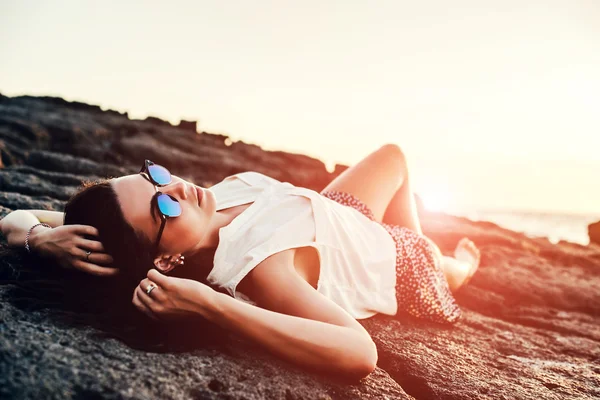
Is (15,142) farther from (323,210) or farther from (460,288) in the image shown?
(460,288)

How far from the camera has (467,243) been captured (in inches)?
223

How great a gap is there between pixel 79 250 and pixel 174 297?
2.90ft

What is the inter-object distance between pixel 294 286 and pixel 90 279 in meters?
1.40

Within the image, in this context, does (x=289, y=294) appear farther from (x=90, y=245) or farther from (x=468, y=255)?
(x=468, y=255)

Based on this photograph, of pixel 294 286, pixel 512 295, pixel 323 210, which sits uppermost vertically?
pixel 323 210

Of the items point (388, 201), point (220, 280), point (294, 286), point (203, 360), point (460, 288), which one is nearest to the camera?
point (203, 360)

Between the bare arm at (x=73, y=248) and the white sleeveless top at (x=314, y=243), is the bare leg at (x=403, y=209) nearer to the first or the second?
the white sleeveless top at (x=314, y=243)

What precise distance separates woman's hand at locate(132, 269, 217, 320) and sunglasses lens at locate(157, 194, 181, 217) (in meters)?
0.57

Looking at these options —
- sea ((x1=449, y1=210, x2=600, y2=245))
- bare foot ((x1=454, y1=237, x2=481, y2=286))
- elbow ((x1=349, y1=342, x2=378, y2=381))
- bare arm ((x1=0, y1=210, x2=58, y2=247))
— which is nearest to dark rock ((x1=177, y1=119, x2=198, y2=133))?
bare foot ((x1=454, y1=237, x2=481, y2=286))

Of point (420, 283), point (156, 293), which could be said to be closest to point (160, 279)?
point (156, 293)

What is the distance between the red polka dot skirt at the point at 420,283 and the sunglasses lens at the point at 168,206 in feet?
6.54

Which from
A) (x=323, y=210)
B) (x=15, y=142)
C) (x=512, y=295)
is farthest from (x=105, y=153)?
(x=512, y=295)

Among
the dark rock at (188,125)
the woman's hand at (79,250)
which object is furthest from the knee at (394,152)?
the dark rock at (188,125)

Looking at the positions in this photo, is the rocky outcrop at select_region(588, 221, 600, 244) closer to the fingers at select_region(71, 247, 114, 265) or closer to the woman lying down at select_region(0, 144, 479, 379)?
the woman lying down at select_region(0, 144, 479, 379)
